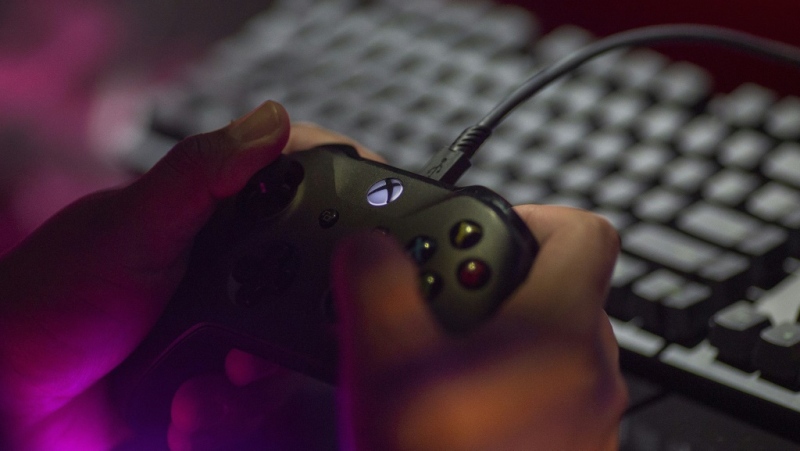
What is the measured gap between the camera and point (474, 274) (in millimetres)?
293

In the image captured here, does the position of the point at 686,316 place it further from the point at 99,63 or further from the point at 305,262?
the point at 99,63

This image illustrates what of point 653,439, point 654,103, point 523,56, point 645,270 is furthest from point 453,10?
point 653,439

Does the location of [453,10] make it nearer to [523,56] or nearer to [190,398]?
[523,56]

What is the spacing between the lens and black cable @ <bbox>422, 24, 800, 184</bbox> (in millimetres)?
388

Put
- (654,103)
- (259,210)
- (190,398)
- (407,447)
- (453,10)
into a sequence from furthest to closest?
(453,10) → (654,103) → (190,398) → (259,210) → (407,447)

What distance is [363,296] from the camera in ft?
0.91

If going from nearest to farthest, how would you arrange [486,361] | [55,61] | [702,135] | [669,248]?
[486,361], [669,248], [702,135], [55,61]

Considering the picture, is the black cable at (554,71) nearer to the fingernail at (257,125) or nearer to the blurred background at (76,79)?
the fingernail at (257,125)

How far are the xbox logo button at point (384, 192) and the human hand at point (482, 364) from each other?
62 millimetres

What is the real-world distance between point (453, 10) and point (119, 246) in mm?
509

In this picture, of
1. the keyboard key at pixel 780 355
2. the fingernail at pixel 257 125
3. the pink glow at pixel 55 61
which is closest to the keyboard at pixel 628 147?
the keyboard key at pixel 780 355

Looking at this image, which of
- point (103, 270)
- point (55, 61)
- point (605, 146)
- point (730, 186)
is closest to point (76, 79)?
point (55, 61)

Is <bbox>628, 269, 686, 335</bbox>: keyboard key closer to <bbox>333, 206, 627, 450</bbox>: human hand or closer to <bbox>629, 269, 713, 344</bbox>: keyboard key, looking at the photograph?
<bbox>629, 269, 713, 344</bbox>: keyboard key

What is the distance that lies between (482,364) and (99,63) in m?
0.71
